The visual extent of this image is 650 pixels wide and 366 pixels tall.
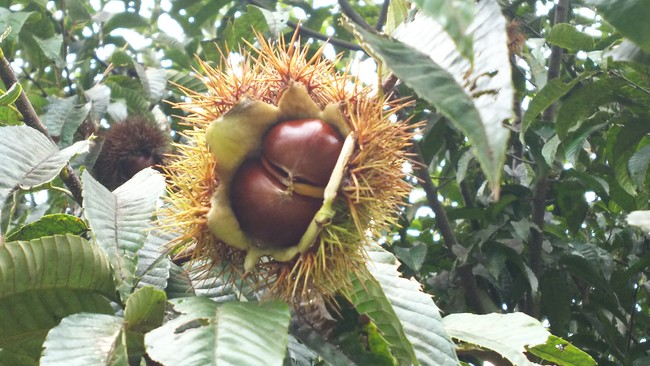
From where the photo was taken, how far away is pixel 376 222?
3.24 feet

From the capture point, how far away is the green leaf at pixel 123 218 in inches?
37.0

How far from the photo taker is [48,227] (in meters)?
1.13

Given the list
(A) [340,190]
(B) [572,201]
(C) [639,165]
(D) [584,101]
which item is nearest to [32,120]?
(A) [340,190]

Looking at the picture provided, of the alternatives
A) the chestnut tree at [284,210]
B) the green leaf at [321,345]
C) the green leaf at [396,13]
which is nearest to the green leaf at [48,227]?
the chestnut tree at [284,210]

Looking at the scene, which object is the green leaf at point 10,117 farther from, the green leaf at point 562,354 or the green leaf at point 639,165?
the green leaf at point 639,165

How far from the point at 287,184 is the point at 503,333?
1.34 feet

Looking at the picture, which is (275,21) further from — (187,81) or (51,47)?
(51,47)

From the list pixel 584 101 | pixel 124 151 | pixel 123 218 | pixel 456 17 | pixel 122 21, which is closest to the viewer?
pixel 456 17

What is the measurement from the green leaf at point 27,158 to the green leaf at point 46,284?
0.26 feet

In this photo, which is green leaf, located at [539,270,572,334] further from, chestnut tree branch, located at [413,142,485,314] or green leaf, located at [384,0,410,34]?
green leaf, located at [384,0,410,34]

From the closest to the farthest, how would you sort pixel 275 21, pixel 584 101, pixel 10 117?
1. pixel 10 117
2. pixel 584 101
3. pixel 275 21

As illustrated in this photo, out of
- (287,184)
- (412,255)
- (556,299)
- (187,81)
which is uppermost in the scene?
(287,184)

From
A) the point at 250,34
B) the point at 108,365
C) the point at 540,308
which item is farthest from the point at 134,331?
the point at 540,308

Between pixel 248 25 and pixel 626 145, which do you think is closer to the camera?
pixel 626 145
